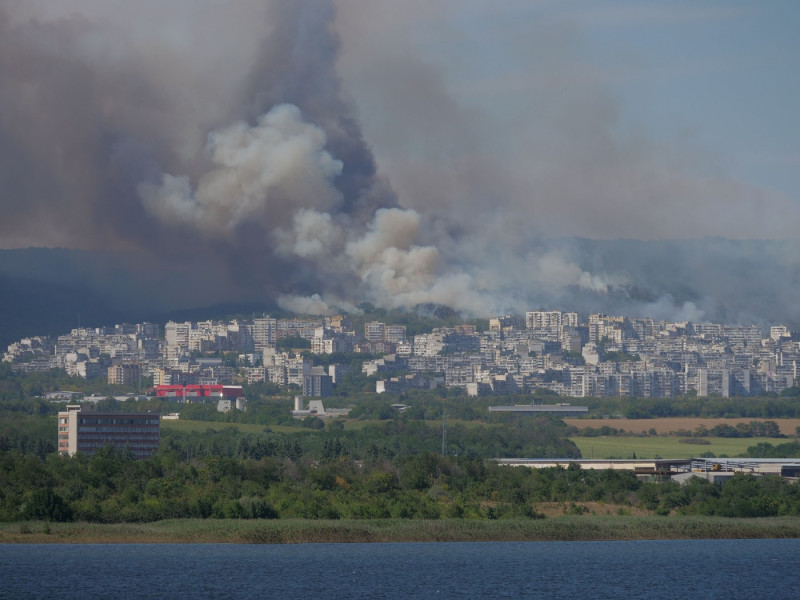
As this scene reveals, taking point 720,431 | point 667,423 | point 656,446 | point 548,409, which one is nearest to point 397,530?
point 656,446

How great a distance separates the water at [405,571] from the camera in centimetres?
4459

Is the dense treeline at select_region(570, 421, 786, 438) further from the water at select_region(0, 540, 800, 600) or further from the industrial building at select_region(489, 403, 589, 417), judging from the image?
the water at select_region(0, 540, 800, 600)

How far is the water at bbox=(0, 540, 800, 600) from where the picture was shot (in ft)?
146

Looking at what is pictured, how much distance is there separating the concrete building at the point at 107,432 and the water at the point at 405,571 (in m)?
37.9

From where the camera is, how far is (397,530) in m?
59.0

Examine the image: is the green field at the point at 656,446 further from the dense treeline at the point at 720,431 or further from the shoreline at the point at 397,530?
the shoreline at the point at 397,530

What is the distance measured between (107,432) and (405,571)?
48.3m

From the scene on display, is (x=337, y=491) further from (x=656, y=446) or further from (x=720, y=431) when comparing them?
(x=720, y=431)

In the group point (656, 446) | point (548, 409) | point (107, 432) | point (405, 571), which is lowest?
point (656, 446)

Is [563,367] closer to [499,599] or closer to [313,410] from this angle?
[313,410]

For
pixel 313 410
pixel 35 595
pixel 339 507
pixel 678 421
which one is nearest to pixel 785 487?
pixel 339 507

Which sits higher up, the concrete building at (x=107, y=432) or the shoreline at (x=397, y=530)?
the concrete building at (x=107, y=432)

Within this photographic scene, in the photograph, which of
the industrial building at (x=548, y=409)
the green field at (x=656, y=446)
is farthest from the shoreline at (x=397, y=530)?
the industrial building at (x=548, y=409)

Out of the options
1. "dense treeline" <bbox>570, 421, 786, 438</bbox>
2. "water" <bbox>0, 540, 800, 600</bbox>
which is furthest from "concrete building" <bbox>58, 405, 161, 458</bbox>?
"dense treeline" <bbox>570, 421, 786, 438</bbox>
